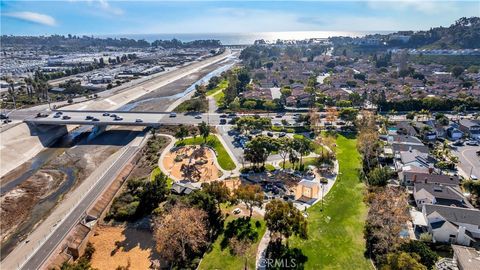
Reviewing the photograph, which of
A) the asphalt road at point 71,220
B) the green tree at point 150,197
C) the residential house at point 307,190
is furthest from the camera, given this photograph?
the residential house at point 307,190

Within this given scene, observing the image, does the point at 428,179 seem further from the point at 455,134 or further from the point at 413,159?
the point at 455,134

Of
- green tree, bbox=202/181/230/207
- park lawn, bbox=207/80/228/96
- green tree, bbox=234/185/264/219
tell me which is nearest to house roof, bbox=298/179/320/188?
green tree, bbox=234/185/264/219

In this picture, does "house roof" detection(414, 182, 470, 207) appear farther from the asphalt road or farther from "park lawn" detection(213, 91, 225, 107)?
"park lawn" detection(213, 91, 225, 107)

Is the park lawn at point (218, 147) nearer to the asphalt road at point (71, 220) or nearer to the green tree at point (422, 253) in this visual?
the asphalt road at point (71, 220)

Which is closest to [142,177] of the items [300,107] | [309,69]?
[300,107]

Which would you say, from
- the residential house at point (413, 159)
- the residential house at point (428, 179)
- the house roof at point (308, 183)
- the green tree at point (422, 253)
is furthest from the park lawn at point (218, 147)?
the green tree at point (422, 253)

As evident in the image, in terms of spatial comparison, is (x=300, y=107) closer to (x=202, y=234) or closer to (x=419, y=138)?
(x=419, y=138)

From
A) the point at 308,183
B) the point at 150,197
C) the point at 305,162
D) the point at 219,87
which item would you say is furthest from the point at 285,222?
the point at 219,87
